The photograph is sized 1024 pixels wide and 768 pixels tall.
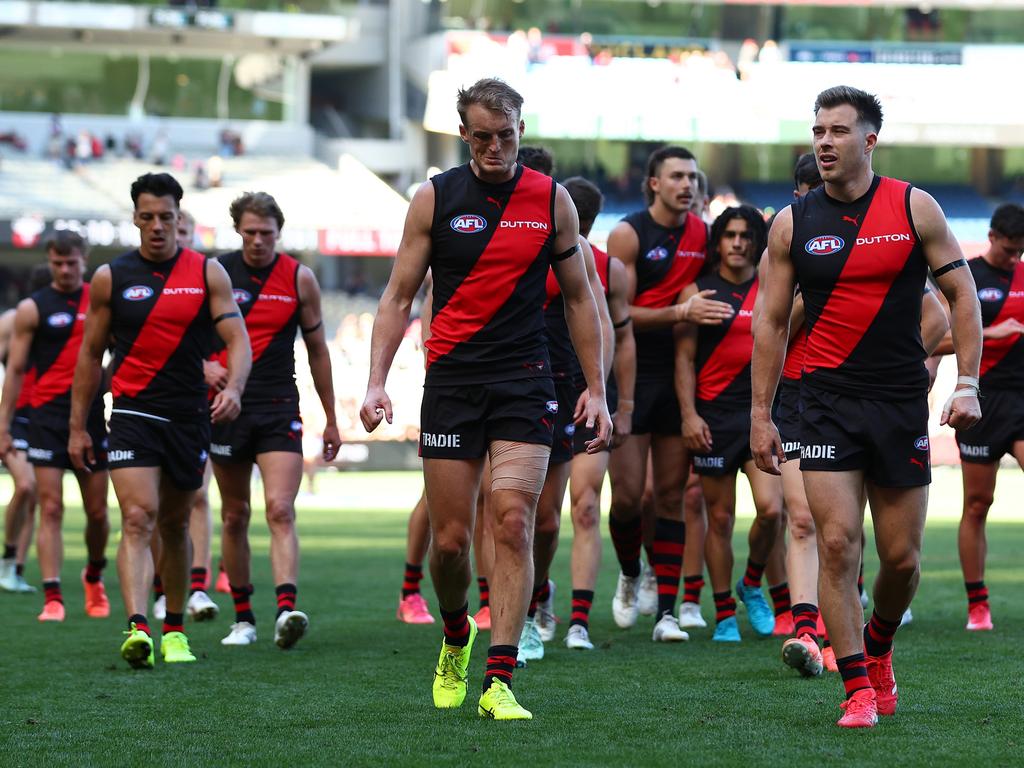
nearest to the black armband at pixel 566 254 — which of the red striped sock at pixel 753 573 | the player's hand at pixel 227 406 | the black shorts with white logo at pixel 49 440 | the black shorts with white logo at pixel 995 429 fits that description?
the player's hand at pixel 227 406

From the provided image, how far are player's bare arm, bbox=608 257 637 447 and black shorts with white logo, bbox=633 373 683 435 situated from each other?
0.48m

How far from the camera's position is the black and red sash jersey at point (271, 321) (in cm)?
966

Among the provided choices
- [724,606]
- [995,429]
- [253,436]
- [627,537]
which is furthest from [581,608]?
[995,429]

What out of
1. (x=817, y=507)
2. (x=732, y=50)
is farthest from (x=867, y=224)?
(x=732, y=50)

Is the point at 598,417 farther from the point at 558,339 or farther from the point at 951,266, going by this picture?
the point at 558,339

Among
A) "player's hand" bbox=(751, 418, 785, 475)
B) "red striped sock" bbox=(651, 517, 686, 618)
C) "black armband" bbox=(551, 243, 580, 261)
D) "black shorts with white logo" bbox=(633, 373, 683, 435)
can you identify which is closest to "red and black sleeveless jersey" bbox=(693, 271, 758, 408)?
"black shorts with white logo" bbox=(633, 373, 683, 435)

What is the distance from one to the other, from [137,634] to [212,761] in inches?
102

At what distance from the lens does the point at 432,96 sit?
44.4 meters

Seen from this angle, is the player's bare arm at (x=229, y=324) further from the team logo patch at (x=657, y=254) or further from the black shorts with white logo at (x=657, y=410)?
the team logo patch at (x=657, y=254)

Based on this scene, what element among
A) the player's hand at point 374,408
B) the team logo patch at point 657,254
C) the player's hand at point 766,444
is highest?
the team logo patch at point 657,254

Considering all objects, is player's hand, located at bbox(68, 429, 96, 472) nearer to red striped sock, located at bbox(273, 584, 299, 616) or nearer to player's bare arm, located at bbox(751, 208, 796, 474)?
red striped sock, located at bbox(273, 584, 299, 616)

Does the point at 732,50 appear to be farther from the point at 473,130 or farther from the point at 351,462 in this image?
the point at 473,130

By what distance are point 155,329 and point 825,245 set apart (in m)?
3.77

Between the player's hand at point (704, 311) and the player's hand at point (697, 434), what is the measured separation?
58cm
